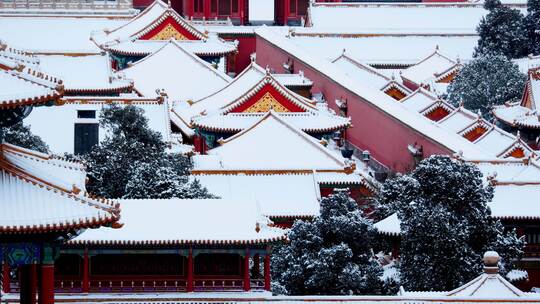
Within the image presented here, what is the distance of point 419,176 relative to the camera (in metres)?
34.3

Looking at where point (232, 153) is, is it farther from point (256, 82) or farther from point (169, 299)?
point (169, 299)

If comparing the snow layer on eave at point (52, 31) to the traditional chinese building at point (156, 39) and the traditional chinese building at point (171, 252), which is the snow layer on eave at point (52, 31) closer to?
the traditional chinese building at point (156, 39)

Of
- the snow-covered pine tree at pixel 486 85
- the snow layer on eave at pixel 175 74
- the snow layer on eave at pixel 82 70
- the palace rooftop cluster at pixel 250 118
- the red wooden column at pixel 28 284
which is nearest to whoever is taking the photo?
the red wooden column at pixel 28 284

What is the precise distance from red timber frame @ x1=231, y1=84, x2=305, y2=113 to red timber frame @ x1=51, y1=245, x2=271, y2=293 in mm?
19831

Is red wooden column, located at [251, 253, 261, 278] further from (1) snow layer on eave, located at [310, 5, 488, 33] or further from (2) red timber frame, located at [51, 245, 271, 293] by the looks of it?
(1) snow layer on eave, located at [310, 5, 488, 33]

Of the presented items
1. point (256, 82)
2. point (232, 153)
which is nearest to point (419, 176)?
point (232, 153)

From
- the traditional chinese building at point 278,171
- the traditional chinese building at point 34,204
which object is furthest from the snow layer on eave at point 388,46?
the traditional chinese building at point 34,204

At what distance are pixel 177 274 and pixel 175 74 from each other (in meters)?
27.0

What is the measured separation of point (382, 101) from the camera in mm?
54781

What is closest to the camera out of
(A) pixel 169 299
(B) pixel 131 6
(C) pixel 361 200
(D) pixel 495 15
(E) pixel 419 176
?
(A) pixel 169 299

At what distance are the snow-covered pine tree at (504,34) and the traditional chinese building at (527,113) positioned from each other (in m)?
9.71

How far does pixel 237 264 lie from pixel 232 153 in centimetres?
1471

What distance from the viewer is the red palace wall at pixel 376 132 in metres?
49.2

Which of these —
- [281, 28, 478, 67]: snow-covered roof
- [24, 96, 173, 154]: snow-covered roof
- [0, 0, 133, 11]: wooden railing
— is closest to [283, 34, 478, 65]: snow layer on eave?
[281, 28, 478, 67]: snow-covered roof
